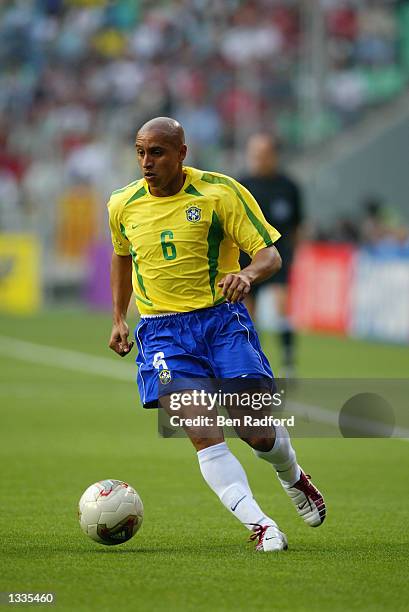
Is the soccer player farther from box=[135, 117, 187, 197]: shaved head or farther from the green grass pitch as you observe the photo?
the green grass pitch

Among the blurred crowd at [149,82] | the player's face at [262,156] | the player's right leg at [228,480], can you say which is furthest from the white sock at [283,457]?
the blurred crowd at [149,82]

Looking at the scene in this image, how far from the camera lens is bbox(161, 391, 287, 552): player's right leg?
620 centimetres

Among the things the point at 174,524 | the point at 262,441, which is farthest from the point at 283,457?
the point at 174,524

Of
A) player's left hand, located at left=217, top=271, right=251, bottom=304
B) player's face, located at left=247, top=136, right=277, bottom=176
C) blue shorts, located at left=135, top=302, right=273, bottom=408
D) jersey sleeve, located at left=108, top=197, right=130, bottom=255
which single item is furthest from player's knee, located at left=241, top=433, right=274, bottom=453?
player's face, located at left=247, top=136, right=277, bottom=176

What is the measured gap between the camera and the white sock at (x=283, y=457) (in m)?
6.47

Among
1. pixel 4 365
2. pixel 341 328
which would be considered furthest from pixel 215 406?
pixel 341 328

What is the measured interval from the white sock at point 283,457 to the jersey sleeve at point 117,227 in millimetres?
1172

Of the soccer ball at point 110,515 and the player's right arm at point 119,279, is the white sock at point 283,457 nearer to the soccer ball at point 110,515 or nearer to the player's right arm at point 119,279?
the soccer ball at point 110,515

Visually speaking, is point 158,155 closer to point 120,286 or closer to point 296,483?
point 120,286

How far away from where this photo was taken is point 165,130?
636cm

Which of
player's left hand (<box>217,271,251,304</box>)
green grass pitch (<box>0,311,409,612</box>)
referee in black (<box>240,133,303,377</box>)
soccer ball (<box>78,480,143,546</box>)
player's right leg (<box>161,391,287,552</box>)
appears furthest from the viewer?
referee in black (<box>240,133,303,377</box>)

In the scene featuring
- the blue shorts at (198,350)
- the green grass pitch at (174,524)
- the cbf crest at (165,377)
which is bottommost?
the green grass pitch at (174,524)

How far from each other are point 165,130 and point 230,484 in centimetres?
164

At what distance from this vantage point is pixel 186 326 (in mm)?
6496
